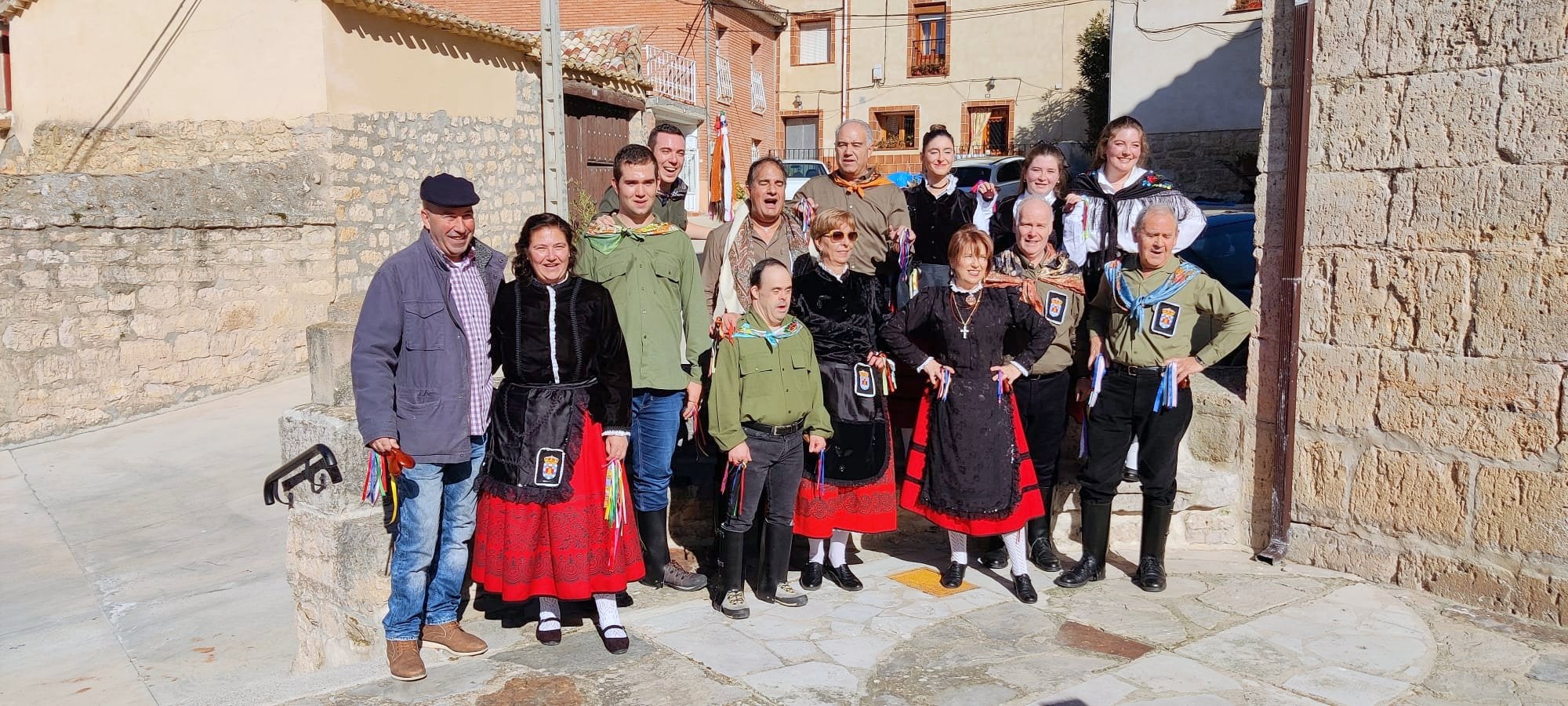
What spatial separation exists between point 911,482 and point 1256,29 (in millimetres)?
15609

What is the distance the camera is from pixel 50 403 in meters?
7.80

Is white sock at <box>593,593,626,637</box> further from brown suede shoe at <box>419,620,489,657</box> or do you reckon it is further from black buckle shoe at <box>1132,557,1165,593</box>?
black buckle shoe at <box>1132,557,1165,593</box>

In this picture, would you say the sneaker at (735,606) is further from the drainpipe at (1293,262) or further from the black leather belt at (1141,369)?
the drainpipe at (1293,262)

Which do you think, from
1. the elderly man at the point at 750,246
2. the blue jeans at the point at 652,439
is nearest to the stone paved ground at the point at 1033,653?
the blue jeans at the point at 652,439

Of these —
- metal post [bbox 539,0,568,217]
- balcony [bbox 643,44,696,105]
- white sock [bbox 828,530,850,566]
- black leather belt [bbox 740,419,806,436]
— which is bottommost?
white sock [bbox 828,530,850,566]

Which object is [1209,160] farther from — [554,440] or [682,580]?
[554,440]

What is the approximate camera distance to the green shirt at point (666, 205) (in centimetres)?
455

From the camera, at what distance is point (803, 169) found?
19.5 m

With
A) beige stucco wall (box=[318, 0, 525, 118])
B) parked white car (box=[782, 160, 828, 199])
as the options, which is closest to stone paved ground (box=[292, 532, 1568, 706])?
beige stucco wall (box=[318, 0, 525, 118])

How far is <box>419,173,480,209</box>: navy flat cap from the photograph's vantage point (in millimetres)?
3543

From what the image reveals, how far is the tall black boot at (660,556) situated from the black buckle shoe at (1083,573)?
1.47 metres

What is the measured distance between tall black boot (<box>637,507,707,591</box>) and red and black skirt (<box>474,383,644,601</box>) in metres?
0.57

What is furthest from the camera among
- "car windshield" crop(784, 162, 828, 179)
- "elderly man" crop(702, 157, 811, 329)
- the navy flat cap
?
"car windshield" crop(784, 162, 828, 179)

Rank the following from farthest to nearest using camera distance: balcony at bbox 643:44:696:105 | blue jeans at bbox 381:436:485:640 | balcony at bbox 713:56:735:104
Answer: balcony at bbox 713:56:735:104, balcony at bbox 643:44:696:105, blue jeans at bbox 381:436:485:640
